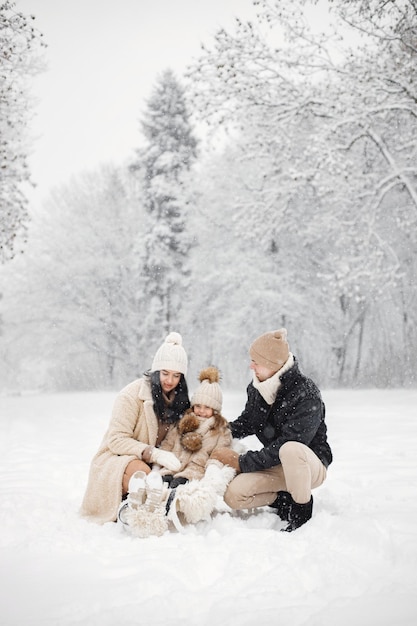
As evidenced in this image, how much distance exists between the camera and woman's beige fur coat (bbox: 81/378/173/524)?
3.82 metres

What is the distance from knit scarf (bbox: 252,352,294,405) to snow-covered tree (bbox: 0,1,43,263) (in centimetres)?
624

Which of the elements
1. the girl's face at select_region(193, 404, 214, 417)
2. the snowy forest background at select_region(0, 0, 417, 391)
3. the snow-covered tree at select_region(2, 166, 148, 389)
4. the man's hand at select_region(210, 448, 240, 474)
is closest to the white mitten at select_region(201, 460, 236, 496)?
the man's hand at select_region(210, 448, 240, 474)

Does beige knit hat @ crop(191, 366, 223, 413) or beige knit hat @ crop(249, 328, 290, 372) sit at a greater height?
beige knit hat @ crop(249, 328, 290, 372)

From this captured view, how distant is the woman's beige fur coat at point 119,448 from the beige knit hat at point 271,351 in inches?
35.3

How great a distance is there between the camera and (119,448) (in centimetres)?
396

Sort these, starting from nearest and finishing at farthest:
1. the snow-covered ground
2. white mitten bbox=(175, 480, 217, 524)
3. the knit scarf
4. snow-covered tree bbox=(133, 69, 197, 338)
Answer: the snow-covered ground → white mitten bbox=(175, 480, 217, 524) → the knit scarf → snow-covered tree bbox=(133, 69, 197, 338)

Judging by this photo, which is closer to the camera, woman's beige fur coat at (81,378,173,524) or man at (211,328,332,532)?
man at (211,328,332,532)

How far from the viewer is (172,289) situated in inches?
858

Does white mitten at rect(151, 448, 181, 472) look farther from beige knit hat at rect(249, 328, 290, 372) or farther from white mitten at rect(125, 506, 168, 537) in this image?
beige knit hat at rect(249, 328, 290, 372)

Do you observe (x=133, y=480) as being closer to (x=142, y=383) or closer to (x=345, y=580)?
(x=142, y=383)

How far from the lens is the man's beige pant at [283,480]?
3.65 m

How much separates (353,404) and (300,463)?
8.04 meters

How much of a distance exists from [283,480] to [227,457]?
17.0 inches

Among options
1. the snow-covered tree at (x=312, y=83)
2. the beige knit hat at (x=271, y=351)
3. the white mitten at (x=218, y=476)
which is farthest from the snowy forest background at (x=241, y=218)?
the white mitten at (x=218, y=476)
